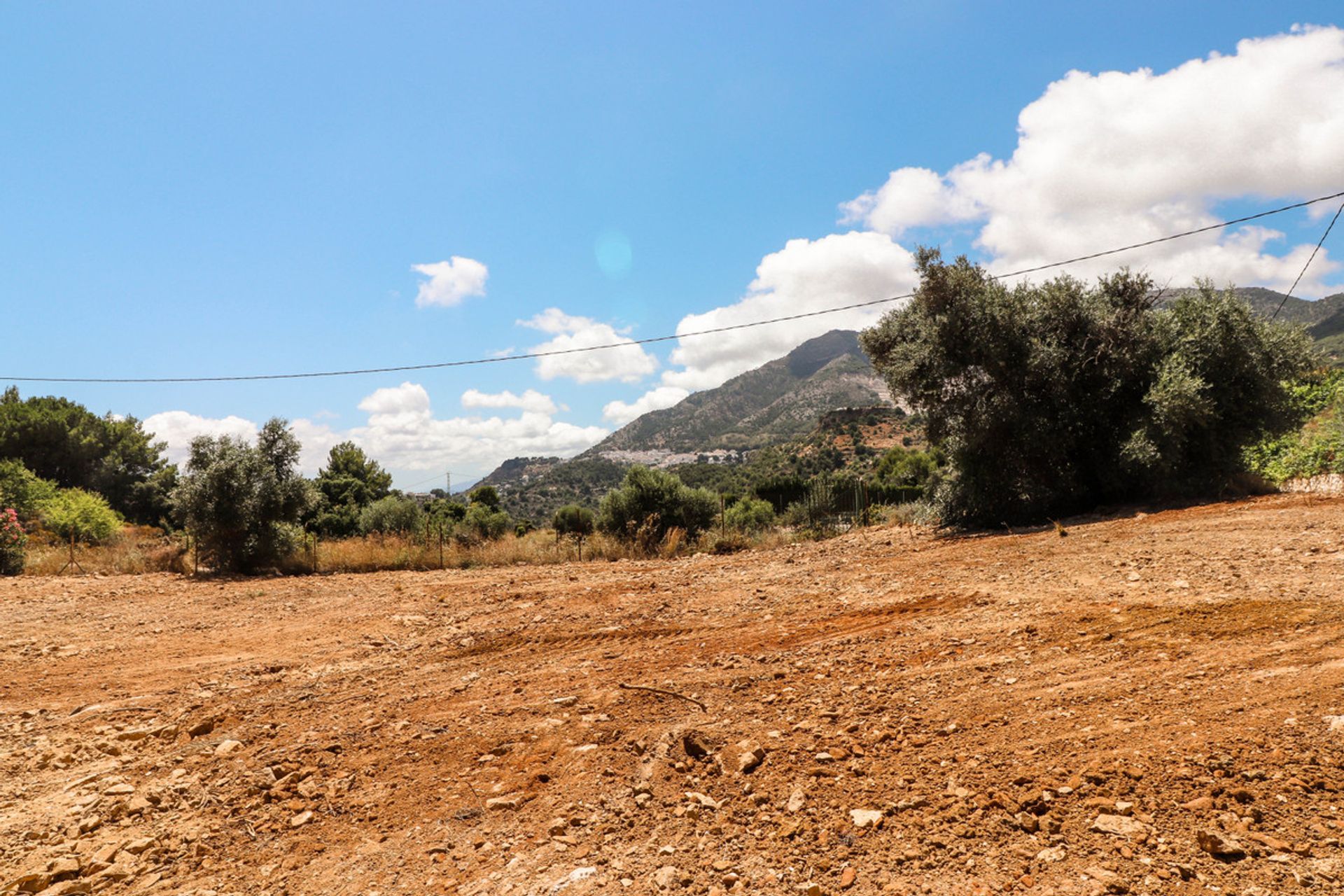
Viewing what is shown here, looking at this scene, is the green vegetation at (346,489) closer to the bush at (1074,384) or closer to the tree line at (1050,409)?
the tree line at (1050,409)

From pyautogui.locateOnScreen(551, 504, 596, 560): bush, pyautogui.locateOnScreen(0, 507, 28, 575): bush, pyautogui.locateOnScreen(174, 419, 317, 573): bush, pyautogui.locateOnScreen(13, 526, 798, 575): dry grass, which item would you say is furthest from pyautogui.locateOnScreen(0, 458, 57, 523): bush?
pyautogui.locateOnScreen(551, 504, 596, 560): bush

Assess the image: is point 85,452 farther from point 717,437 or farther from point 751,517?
point 717,437

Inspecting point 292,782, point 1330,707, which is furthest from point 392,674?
point 1330,707

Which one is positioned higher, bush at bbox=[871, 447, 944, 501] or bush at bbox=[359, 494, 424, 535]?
bush at bbox=[359, 494, 424, 535]

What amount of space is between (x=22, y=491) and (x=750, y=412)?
9739 centimetres

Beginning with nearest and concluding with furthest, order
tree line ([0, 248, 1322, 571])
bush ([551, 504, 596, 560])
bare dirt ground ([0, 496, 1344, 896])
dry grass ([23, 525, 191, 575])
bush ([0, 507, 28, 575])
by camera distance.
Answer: bare dirt ground ([0, 496, 1344, 896]) < tree line ([0, 248, 1322, 571]) < bush ([0, 507, 28, 575]) < dry grass ([23, 525, 191, 575]) < bush ([551, 504, 596, 560])

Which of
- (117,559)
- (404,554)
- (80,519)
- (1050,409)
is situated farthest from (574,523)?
(1050,409)

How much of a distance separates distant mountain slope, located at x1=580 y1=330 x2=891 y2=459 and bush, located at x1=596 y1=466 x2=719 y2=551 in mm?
64174

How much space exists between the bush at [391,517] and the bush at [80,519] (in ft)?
22.3

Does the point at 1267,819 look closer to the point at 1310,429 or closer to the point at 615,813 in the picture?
the point at 615,813

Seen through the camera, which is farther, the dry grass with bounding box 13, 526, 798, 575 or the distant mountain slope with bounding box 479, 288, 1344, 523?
the distant mountain slope with bounding box 479, 288, 1344, 523

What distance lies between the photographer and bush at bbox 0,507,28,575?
14.9 m

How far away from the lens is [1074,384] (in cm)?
1466

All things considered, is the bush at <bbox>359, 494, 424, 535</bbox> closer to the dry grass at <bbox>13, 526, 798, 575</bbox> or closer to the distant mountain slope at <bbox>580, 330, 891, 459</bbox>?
the dry grass at <bbox>13, 526, 798, 575</bbox>
